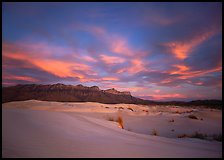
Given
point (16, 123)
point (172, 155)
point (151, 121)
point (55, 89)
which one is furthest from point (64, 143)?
point (55, 89)

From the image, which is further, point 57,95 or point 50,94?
point 57,95

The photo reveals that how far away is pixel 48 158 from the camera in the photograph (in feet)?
8.45

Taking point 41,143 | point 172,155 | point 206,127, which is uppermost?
point 41,143

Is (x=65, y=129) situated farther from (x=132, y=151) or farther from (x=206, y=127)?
(x=206, y=127)

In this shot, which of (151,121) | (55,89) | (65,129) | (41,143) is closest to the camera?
(41,143)

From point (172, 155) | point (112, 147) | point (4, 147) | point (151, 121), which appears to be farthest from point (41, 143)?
point (151, 121)

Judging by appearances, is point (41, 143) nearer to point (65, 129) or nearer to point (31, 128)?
point (31, 128)

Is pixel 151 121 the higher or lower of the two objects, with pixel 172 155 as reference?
lower

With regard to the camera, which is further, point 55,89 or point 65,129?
point 55,89

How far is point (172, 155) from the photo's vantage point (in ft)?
10.6

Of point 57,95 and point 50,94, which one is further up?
point 50,94

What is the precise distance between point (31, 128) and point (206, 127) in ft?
39.1

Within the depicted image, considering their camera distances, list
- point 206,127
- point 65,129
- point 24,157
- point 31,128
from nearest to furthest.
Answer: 1. point 24,157
2. point 31,128
3. point 65,129
4. point 206,127

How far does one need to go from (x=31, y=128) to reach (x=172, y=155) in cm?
255
